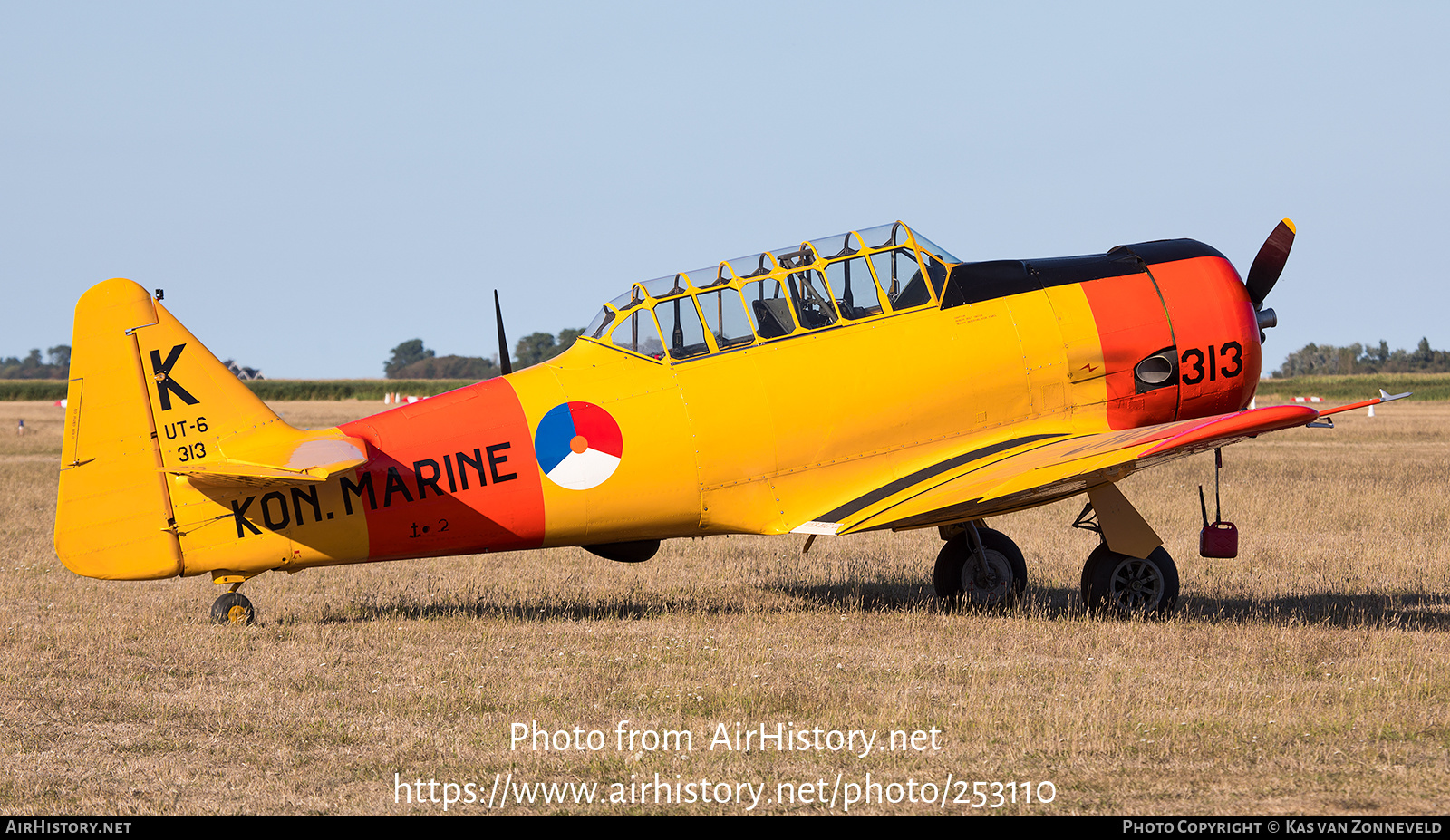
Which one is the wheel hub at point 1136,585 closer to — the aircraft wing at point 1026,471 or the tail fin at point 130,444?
the aircraft wing at point 1026,471

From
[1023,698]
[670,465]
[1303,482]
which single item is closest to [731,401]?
[670,465]

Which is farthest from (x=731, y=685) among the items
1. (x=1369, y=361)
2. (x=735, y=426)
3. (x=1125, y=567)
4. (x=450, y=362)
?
(x=450, y=362)

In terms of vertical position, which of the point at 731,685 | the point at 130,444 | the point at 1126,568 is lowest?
the point at 731,685

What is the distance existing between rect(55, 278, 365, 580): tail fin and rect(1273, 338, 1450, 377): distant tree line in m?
82.4

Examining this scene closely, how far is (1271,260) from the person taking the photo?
9766 millimetres

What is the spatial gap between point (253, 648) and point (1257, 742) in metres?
5.93

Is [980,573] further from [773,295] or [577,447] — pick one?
[577,447]

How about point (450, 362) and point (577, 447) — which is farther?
point (450, 362)

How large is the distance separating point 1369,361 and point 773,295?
8588cm

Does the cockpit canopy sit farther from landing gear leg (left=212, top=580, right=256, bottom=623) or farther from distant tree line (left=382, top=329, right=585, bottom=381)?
distant tree line (left=382, top=329, right=585, bottom=381)

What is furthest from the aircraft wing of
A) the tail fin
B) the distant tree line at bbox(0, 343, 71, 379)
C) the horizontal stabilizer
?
the distant tree line at bbox(0, 343, 71, 379)

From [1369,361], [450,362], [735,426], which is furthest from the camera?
[450,362]
